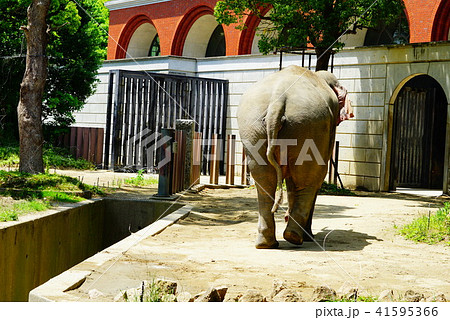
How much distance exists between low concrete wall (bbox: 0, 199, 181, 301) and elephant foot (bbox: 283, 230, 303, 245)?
2.71 meters

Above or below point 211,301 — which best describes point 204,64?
above

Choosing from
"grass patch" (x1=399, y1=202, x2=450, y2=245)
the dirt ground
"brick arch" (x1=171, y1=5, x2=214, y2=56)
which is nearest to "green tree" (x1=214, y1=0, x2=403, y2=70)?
the dirt ground

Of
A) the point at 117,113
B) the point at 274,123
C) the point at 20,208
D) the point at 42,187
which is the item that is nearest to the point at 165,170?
the point at 42,187

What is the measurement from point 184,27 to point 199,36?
2.49 ft

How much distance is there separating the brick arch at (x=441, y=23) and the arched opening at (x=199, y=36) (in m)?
10.3

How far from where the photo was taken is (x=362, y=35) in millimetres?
21672

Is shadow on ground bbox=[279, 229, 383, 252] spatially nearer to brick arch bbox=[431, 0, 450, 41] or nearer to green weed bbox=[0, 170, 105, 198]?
green weed bbox=[0, 170, 105, 198]

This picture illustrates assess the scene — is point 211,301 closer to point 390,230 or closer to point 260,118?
point 260,118

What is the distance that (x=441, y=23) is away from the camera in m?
19.0

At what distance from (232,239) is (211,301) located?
3.95 meters

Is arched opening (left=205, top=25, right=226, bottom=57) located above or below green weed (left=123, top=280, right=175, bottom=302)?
above

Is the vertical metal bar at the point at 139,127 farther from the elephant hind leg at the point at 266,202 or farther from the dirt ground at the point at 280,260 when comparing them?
the elephant hind leg at the point at 266,202

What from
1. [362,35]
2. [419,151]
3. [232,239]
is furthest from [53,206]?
[362,35]

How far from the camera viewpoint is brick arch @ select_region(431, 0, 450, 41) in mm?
18875
